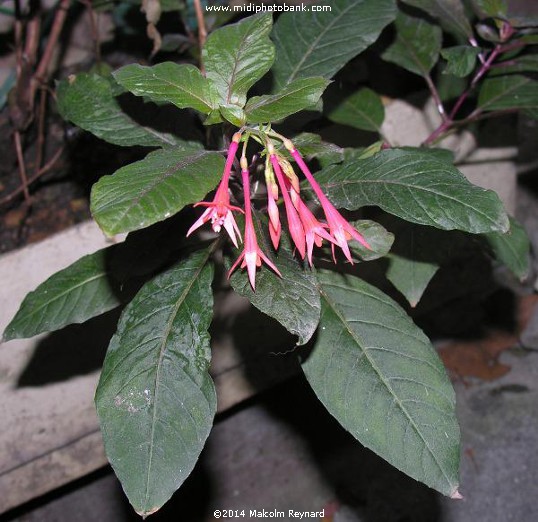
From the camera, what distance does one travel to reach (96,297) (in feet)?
3.56

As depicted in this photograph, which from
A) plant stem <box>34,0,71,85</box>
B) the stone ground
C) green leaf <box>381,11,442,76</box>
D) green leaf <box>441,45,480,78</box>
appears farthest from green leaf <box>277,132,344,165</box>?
the stone ground

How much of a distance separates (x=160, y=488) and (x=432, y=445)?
38 centimetres

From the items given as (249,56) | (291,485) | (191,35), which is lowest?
(291,485)

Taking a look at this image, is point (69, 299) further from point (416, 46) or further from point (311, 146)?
point (416, 46)

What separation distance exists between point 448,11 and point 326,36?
323 millimetres

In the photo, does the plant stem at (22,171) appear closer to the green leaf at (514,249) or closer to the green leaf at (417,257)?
the green leaf at (417,257)

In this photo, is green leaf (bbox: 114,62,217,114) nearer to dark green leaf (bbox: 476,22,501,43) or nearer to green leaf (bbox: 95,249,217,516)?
green leaf (bbox: 95,249,217,516)

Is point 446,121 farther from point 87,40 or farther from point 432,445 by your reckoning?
point 87,40

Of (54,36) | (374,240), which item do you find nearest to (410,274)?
(374,240)

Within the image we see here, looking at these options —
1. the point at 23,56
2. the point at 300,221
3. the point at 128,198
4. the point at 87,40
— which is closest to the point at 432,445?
the point at 300,221

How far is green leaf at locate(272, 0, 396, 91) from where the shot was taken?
1110 mm

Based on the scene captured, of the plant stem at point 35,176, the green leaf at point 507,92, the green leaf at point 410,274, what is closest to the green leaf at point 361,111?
the green leaf at point 507,92

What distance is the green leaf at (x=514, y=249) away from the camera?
4.26 feet

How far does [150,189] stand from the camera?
2.25 feet
